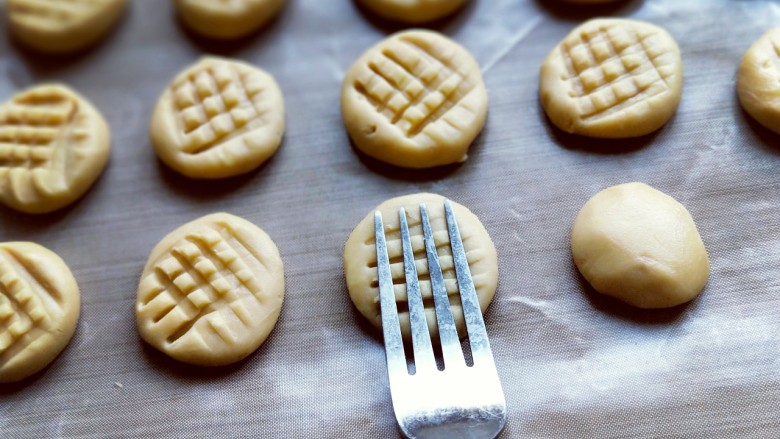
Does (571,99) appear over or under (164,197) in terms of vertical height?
over

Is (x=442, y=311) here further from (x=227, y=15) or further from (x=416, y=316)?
(x=227, y=15)

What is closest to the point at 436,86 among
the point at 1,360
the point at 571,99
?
the point at 571,99

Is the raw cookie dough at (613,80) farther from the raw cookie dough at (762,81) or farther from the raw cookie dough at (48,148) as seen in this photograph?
the raw cookie dough at (48,148)

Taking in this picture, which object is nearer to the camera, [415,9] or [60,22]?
[415,9]

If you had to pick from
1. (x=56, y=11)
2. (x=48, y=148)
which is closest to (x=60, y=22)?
(x=56, y=11)

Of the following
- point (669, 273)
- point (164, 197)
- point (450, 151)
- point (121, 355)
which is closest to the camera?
point (669, 273)

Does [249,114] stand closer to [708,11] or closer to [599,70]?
[599,70]

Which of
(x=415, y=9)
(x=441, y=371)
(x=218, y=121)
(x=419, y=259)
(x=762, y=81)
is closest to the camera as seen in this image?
(x=441, y=371)

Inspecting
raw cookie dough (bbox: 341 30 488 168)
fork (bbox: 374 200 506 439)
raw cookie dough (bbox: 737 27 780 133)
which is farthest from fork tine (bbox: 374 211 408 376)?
raw cookie dough (bbox: 737 27 780 133)
